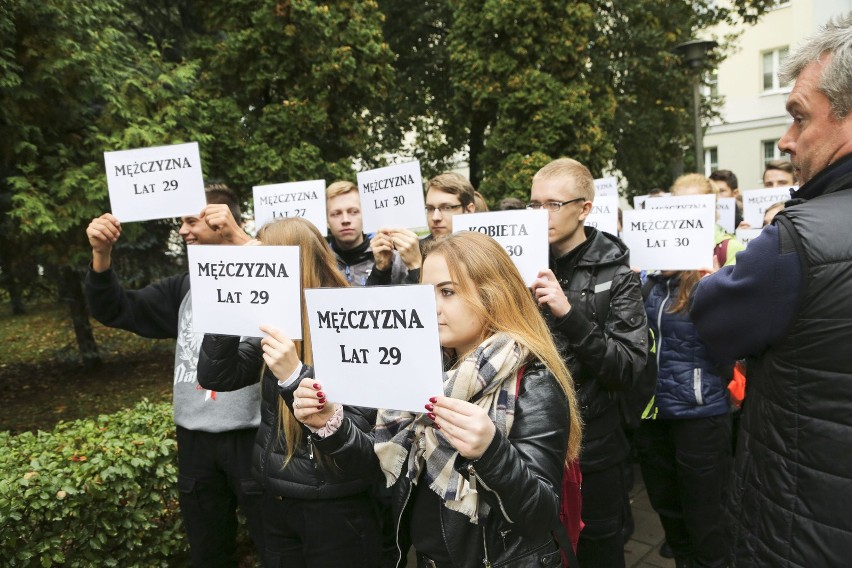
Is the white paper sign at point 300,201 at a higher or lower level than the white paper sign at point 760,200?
higher

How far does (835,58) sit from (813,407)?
→ 0.88m

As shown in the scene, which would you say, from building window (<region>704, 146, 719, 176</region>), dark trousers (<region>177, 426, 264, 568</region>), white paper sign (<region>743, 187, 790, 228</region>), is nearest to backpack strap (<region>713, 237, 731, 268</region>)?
white paper sign (<region>743, 187, 790, 228</region>)

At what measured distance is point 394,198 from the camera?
377 cm

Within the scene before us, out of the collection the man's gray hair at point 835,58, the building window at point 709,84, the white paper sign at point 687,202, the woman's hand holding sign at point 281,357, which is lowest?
the woman's hand holding sign at point 281,357

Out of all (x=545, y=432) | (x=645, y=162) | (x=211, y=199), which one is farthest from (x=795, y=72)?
(x=645, y=162)

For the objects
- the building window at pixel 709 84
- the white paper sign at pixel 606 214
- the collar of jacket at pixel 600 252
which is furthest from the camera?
the building window at pixel 709 84

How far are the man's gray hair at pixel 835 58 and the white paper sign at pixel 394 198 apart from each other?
2300 mm

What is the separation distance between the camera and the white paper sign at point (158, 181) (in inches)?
129

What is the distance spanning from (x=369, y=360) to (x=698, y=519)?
8.05ft

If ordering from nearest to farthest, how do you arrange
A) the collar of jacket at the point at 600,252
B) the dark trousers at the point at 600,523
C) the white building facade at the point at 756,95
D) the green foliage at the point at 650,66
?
the dark trousers at the point at 600,523
the collar of jacket at the point at 600,252
the green foliage at the point at 650,66
the white building facade at the point at 756,95

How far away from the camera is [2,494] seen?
9.50ft

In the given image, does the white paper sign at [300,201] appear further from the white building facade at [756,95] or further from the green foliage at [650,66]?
the white building facade at [756,95]

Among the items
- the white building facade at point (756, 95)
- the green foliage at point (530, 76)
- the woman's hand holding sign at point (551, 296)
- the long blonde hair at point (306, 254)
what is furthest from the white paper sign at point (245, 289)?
the white building facade at point (756, 95)

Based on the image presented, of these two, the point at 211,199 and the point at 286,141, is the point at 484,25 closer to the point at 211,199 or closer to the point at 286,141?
the point at 286,141
